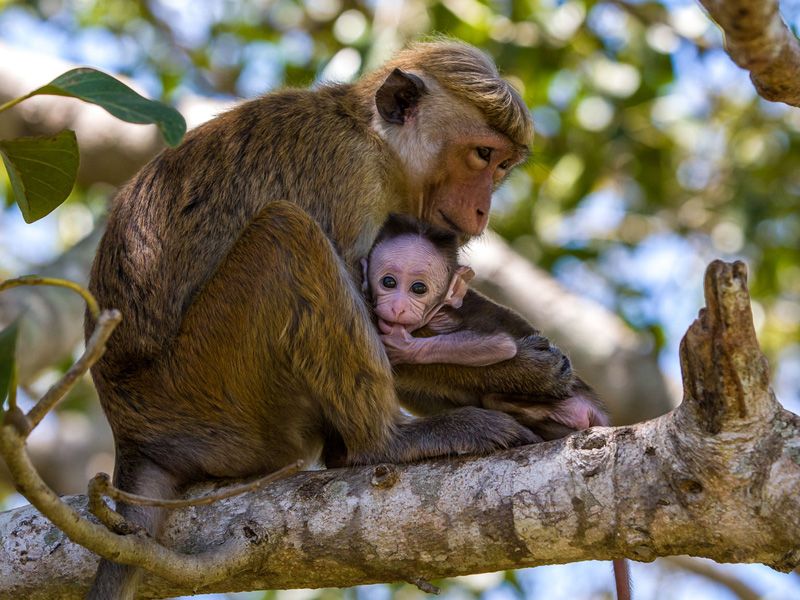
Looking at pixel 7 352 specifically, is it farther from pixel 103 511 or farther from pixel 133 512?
pixel 133 512

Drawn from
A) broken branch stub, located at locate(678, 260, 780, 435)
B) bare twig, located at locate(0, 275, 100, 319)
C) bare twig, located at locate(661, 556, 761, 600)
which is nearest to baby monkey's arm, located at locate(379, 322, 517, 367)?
broken branch stub, located at locate(678, 260, 780, 435)

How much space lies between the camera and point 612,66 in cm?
807

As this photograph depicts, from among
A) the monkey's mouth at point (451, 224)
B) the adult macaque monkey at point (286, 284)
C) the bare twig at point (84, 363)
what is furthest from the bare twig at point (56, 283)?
the monkey's mouth at point (451, 224)

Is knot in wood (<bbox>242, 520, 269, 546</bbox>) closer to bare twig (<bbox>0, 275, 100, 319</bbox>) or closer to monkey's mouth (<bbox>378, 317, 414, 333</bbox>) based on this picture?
monkey's mouth (<bbox>378, 317, 414, 333</bbox>)

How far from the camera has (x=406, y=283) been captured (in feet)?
14.3

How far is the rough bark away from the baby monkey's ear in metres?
1.00

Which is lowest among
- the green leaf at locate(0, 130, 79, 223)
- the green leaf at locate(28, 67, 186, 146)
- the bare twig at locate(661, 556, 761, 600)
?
the bare twig at locate(661, 556, 761, 600)

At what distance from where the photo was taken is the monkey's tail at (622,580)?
384 cm

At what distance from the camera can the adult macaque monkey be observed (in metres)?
3.93

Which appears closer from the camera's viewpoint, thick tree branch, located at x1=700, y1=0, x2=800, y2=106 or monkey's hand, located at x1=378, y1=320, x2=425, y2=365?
thick tree branch, located at x1=700, y1=0, x2=800, y2=106

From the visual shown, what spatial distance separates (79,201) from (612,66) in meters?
5.18

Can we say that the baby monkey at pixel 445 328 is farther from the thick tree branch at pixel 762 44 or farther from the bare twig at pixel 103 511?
the thick tree branch at pixel 762 44

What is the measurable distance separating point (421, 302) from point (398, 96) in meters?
1.03

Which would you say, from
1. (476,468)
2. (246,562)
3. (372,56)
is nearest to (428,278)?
(476,468)
